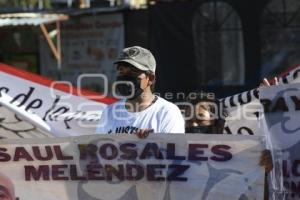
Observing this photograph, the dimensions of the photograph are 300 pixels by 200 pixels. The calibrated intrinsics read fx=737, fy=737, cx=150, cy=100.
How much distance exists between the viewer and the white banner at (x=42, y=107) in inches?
243

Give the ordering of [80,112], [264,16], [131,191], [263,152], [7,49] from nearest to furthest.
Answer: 1. [263,152]
2. [131,191]
3. [80,112]
4. [264,16]
5. [7,49]

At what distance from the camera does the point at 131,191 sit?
4.25 metres

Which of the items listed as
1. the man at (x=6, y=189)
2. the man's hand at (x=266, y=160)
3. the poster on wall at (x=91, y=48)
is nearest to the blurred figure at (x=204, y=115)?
the man's hand at (x=266, y=160)

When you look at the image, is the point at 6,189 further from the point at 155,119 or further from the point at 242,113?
the point at 242,113

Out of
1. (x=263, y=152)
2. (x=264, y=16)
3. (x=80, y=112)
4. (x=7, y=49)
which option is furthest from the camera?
(x=7, y=49)

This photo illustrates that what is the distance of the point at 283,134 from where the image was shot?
162 inches

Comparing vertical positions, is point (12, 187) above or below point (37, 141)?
below

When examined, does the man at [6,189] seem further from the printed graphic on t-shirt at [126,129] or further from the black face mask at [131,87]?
the black face mask at [131,87]

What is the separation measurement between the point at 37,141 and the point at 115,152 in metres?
0.48

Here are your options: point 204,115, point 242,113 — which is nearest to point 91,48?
point 242,113

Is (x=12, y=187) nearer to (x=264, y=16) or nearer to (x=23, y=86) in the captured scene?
(x=23, y=86)

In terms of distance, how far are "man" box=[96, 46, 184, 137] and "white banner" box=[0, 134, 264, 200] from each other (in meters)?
0.07

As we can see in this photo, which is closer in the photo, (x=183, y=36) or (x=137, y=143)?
(x=137, y=143)

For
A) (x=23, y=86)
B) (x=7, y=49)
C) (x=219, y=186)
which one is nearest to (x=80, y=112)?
(x=23, y=86)
